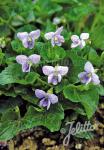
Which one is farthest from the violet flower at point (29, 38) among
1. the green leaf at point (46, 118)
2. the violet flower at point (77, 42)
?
the green leaf at point (46, 118)

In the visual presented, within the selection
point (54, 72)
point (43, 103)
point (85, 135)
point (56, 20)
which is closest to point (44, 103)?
point (43, 103)

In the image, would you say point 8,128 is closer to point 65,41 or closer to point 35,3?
point 65,41

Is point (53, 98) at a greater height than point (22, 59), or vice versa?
point (22, 59)

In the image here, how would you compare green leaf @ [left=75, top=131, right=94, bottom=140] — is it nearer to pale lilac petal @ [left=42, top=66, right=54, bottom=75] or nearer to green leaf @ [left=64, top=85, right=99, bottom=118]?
green leaf @ [left=64, top=85, right=99, bottom=118]

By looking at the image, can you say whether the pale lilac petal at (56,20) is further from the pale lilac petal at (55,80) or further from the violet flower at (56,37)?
the pale lilac petal at (55,80)

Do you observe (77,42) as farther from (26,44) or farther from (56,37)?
(26,44)

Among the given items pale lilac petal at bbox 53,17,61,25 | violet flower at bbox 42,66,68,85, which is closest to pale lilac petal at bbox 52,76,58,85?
violet flower at bbox 42,66,68,85
